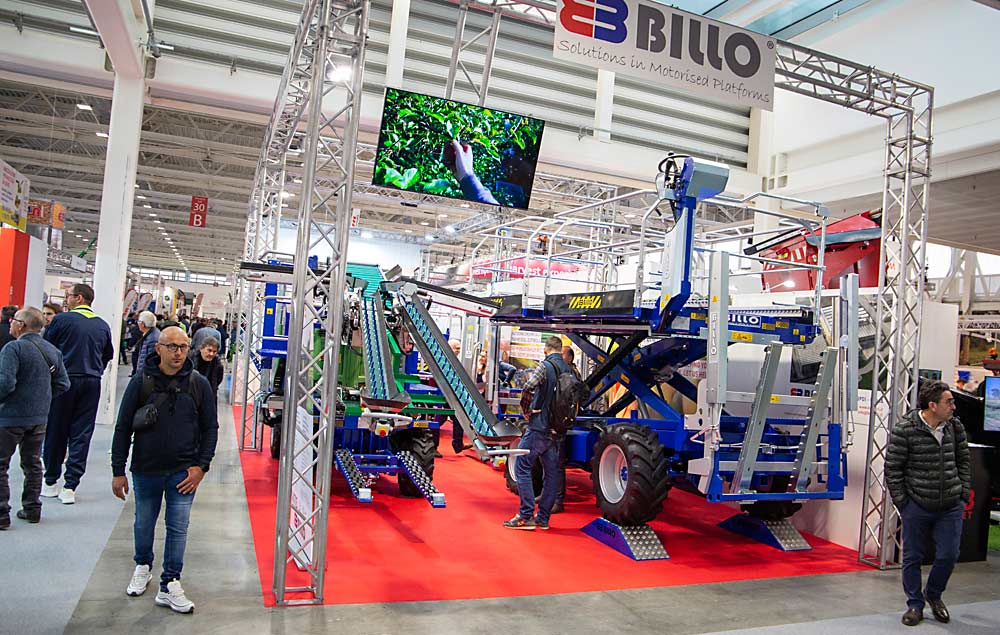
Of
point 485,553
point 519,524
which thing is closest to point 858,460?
point 519,524

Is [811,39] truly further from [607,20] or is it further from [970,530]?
[970,530]

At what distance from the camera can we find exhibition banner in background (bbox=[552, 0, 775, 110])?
22.8ft

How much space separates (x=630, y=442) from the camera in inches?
252

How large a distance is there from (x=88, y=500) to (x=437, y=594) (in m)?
3.64

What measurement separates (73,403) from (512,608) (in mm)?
4288

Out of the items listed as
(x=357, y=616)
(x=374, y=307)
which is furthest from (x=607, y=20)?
(x=357, y=616)

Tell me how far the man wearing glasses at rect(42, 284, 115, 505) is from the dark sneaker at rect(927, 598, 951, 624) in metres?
6.83

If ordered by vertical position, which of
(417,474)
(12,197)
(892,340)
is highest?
(12,197)

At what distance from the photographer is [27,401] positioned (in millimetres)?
Answer: 5426

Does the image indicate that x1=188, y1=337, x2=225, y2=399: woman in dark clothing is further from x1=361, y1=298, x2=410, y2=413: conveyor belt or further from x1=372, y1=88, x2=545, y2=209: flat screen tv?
x1=372, y1=88, x2=545, y2=209: flat screen tv

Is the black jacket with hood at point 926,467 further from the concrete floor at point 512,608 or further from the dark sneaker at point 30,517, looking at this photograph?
the dark sneaker at point 30,517

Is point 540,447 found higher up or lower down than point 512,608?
higher up

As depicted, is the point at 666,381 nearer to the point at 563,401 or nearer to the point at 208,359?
the point at 563,401

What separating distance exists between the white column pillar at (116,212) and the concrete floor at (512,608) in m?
5.18
